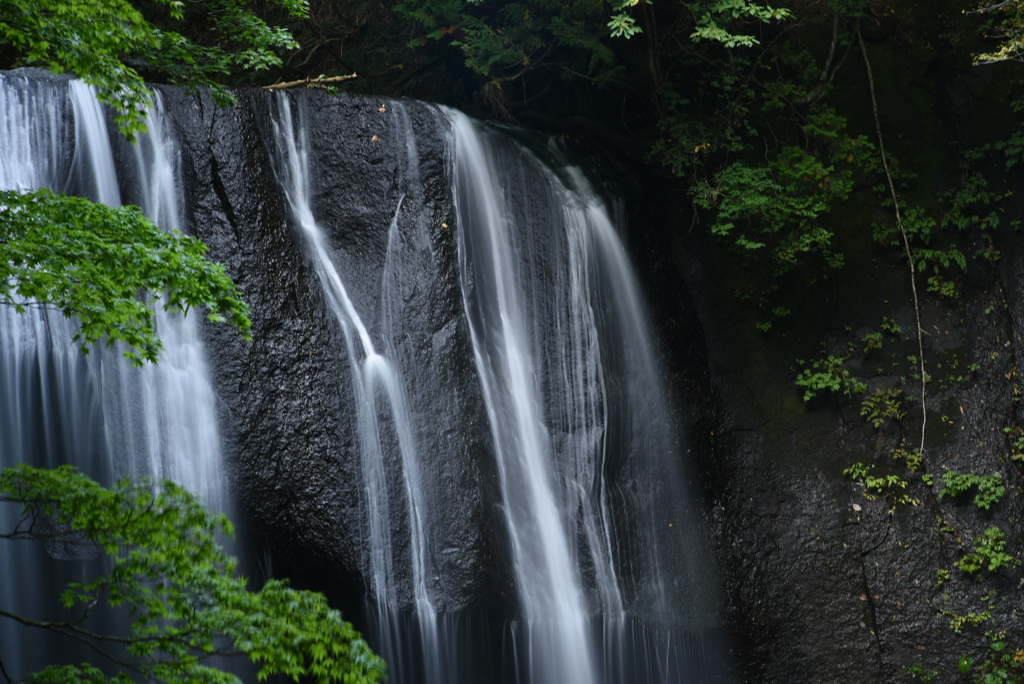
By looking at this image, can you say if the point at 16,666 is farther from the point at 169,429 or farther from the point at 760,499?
the point at 760,499

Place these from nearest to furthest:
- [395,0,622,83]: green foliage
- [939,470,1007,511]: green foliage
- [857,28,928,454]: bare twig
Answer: [939,470,1007,511]: green foliage < [857,28,928,454]: bare twig < [395,0,622,83]: green foliage

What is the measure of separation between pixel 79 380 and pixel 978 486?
820cm

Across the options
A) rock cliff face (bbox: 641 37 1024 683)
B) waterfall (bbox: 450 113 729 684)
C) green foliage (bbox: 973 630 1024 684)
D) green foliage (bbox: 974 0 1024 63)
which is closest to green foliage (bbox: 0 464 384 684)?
waterfall (bbox: 450 113 729 684)

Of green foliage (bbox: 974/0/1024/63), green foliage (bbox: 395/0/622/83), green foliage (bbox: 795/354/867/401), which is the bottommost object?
green foliage (bbox: 795/354/867/401)

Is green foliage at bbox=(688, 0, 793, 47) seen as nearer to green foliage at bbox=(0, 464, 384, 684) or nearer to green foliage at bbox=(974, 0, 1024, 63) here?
green foliage at bbox=(974, 0, 1024, 63)

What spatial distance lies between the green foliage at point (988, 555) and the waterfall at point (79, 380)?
274 inches

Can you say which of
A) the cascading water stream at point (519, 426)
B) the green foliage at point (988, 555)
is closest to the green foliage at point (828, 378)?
the green foliage at point (988, 555)

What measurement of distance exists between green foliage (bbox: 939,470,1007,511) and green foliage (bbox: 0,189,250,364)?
7562mm

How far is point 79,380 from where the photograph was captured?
6691 millimetres

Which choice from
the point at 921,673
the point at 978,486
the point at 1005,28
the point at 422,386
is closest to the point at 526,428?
the point at 422,386

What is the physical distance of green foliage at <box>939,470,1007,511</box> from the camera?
29.8 ft

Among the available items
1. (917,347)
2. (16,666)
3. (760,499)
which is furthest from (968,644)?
(16,666)

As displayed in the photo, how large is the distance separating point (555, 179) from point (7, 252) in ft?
20.7

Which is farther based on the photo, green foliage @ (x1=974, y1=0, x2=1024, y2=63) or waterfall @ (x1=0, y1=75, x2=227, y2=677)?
green foliage @ (x1=974, y1=0, x2=1024, y2=63)
